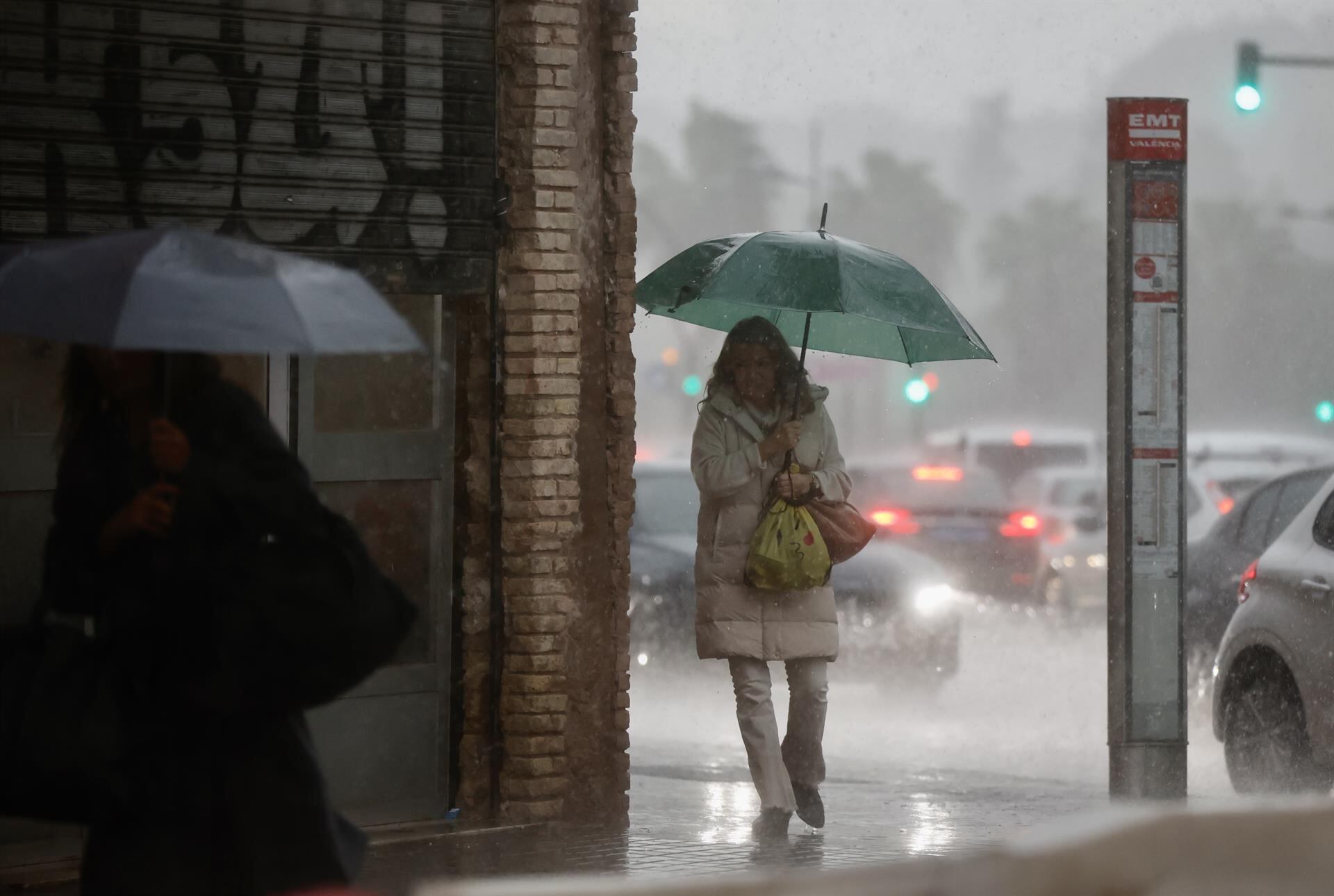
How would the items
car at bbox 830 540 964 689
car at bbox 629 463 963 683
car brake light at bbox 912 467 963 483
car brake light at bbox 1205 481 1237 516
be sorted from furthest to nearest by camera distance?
1. car brake light at bbox 912 467 963 483
2. car brake light at bbox 1205 481 1237 516
3. car at bbox 830 540 964 689
4. car at bbox 629 463 963 683

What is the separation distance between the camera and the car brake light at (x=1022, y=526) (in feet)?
65.5

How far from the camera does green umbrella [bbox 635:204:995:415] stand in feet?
24.3

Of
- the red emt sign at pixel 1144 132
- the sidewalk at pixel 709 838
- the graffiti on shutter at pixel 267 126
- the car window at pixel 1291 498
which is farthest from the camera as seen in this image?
the car window at pixel 1291 498

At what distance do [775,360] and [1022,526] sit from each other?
1283cm

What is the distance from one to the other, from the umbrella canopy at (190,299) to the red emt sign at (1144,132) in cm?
513

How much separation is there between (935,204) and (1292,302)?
575 inches

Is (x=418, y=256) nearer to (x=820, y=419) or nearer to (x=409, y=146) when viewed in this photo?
(x=409, y=146)

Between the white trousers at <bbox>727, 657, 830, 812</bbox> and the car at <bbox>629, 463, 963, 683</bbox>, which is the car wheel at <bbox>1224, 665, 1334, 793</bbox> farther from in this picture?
the car at <bbox>629, 463, 963, 683</bbox>

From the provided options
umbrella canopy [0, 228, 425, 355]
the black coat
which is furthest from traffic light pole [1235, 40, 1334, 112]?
the black coat

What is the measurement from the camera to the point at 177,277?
12.5 ft

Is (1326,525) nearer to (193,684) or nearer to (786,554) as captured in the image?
(786,554)

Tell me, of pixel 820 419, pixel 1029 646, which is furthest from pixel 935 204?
pixel 820 419

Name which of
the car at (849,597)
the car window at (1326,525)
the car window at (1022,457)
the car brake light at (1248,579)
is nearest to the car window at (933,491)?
the car window at (1022,457)

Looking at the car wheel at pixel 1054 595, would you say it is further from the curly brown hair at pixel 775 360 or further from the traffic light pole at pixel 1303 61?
the curly brown hair at pixel 775 360
